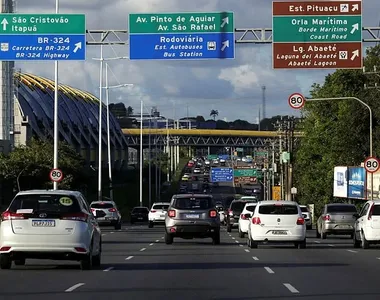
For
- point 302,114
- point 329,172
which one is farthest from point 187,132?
point 329,172

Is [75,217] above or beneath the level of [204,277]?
above

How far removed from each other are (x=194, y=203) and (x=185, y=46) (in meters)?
5.83

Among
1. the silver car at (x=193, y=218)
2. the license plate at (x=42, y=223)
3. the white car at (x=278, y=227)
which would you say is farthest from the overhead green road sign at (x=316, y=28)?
the license plate at (x=42, y=223)

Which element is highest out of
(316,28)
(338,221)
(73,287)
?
(316,28)

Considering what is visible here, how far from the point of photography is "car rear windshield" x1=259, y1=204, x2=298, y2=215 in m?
33.4

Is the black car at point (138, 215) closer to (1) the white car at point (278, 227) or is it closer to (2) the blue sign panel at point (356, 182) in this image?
(2) the blue sign panel at point (356, 182)

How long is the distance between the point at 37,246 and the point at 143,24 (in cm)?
1735

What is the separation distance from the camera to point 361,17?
37.2m

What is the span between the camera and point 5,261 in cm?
2228

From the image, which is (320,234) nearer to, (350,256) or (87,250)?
(350,256)

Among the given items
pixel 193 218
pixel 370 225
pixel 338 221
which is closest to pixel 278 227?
pixel 370 225

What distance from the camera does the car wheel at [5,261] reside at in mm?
22078

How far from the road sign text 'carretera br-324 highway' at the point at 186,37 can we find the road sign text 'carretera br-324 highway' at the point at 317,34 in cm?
181

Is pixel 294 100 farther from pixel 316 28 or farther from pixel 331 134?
pixel 331 134
